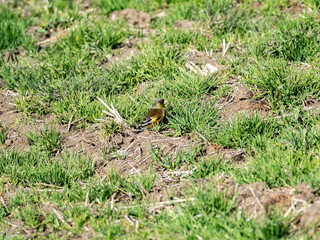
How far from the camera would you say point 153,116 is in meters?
5.12

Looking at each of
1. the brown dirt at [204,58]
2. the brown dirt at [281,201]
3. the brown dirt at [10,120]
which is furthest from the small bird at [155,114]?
the brown dirt at [10,120]

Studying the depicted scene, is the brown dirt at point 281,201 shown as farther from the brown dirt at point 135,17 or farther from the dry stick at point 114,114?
the brown dirt at point 135,17

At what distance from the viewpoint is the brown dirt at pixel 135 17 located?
7449 mm

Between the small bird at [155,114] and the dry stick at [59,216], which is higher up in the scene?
the small bird at [155,114]

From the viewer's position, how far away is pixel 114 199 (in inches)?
171

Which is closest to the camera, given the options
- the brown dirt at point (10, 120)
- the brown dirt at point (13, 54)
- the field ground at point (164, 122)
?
the field ground at point (164, 122)

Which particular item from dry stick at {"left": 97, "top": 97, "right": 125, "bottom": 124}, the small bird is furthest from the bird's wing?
dry stick at {"left": 97, "top": 97, "right": 125, "bottom": 124}

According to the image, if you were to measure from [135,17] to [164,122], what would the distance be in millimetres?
2853

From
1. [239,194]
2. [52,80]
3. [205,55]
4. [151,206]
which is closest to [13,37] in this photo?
[52,80]

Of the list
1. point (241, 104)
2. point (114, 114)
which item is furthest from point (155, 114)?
point (241, 104)

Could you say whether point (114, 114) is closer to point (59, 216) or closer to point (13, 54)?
point (59, 216)

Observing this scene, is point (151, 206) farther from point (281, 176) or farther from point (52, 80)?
point (52, 80)

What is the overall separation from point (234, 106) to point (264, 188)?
170cm

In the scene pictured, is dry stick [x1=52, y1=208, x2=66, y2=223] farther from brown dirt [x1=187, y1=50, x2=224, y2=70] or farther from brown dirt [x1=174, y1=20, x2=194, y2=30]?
brown dirt [x1=174, y1=20, x2=194, y2=30]
